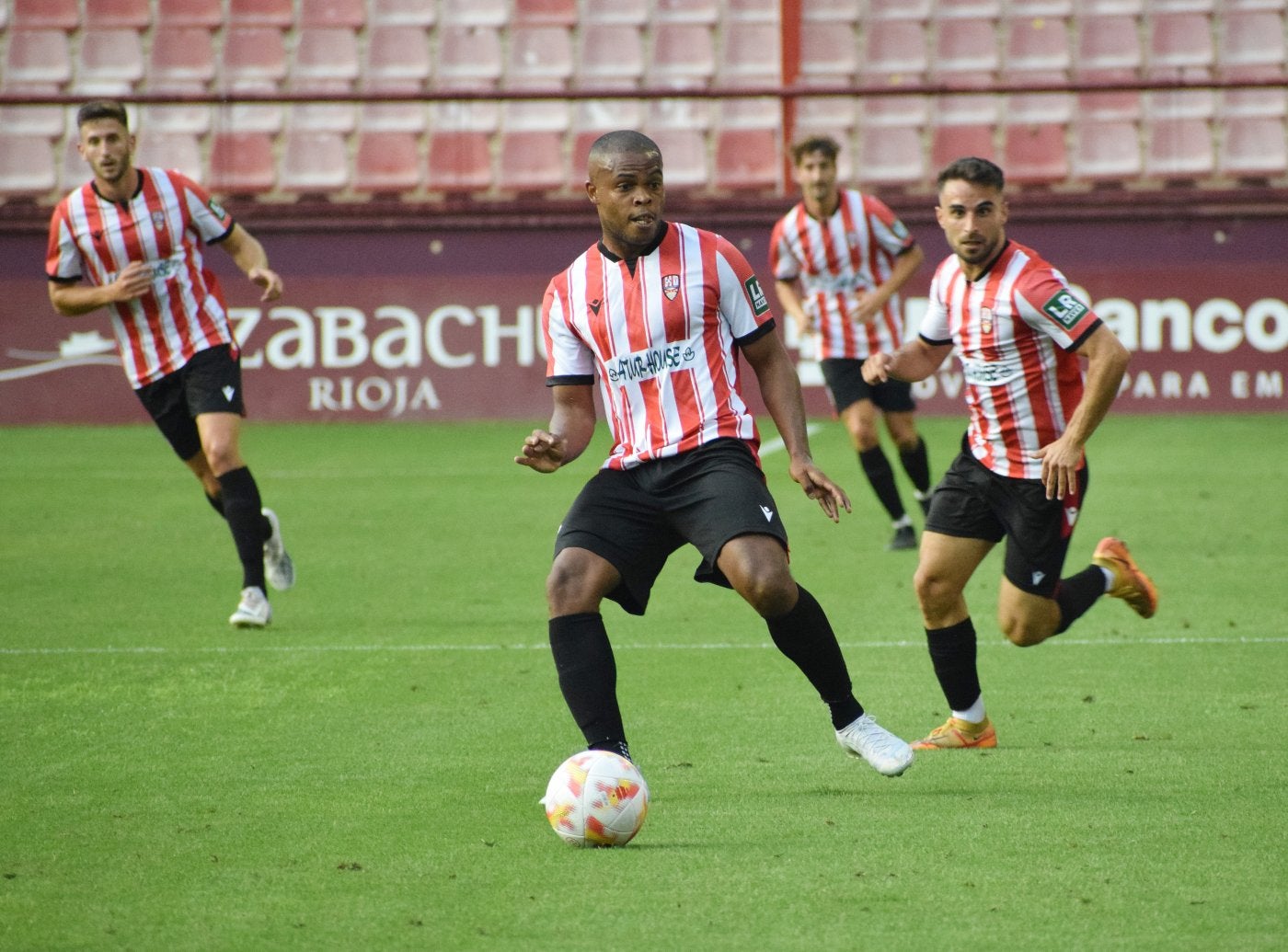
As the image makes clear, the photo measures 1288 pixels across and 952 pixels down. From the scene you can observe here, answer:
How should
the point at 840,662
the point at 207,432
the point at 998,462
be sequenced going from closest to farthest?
the point at 840,662
the point at 998,462
the point at 207,432

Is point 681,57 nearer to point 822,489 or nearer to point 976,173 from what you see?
point 976,173

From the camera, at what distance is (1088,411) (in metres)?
5.11

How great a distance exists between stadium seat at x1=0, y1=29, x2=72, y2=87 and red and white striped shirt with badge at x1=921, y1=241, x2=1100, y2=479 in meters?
14.9

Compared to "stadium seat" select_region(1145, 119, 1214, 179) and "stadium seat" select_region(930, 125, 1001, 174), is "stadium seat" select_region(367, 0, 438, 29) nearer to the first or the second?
"stadium seat" select_region(930, 125, 1001, 174)

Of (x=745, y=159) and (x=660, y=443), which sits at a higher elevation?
(x=745, y=159)

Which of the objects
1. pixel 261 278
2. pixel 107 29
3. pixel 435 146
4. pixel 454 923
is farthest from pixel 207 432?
pixel 107 29

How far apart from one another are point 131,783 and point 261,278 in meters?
3.24

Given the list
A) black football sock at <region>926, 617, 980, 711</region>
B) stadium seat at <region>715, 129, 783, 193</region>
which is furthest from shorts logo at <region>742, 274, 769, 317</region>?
stadium seat at <region>715, 129, 783, 193</region>

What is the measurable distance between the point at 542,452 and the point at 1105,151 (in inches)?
547

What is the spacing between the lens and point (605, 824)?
13.4 feet

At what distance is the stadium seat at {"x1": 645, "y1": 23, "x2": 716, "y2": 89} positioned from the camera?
18297mm

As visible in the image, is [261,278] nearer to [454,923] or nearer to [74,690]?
[74,690]

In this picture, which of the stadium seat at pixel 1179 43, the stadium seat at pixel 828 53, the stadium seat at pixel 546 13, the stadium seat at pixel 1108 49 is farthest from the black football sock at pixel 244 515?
the stadium seat at pixel 1179 43

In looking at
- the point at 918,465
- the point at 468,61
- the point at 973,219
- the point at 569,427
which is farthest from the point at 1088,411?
the point at 468,61
